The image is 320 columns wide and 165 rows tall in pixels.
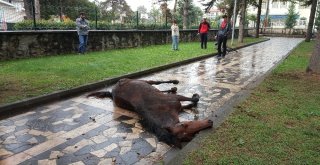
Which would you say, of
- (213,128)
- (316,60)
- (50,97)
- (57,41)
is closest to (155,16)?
(57,41)

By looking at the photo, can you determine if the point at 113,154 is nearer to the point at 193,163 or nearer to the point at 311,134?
the point at 193,163

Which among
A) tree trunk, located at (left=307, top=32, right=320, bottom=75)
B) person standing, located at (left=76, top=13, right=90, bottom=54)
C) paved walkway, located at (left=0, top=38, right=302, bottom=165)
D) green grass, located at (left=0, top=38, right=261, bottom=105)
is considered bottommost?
paved walkway, located at (left=0, top=38, right=302, bottom=165)

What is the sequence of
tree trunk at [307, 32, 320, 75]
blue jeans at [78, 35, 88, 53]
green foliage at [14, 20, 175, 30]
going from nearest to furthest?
tree trunk at [307, 32, 320, 75], green foliage at [14, 20, 175, 30], blue jeans at [78, 35, 88, 53]

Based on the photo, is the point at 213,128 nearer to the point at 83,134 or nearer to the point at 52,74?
the point at 83,134

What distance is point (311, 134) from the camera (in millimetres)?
4277

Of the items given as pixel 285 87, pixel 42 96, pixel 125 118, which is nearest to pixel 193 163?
pixel 125 118

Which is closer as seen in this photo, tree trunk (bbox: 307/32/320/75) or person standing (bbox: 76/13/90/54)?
tree trunk (bbox: 307/32/320/75)

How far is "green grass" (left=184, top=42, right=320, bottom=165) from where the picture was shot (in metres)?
3.53

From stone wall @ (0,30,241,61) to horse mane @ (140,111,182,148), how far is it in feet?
27.8

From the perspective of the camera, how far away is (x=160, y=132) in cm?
405

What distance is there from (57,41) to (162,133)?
393 inches

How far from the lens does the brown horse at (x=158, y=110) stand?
3.96m

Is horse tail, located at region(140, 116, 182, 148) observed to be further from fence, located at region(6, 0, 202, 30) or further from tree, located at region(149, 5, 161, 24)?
tree, located at region(149, 5, 161, 24)

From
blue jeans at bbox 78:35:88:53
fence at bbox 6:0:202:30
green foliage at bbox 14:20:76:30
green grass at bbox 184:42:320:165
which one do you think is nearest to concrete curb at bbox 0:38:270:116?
green grass at bbox 184:42:320:165
